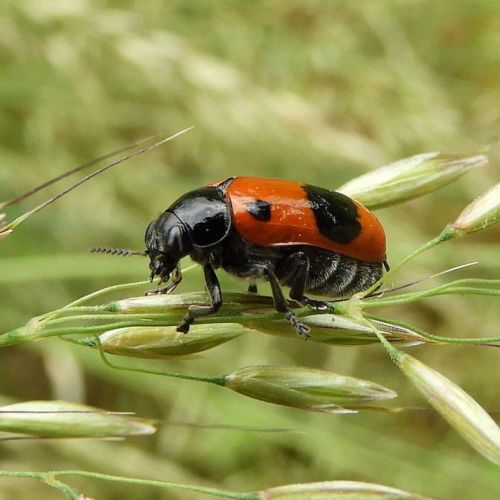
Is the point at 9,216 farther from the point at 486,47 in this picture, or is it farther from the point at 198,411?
the point at 486,47

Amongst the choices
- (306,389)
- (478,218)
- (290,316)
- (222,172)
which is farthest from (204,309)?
(222,172)

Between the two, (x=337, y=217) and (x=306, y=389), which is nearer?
(x=306, y=389)

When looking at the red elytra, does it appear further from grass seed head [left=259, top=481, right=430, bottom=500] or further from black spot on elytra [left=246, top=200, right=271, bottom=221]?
grass seed head [left=259, top=481, right=430, bottom=500]

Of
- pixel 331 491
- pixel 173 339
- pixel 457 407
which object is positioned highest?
pixel 173 339

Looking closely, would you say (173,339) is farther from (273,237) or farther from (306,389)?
(273,237)

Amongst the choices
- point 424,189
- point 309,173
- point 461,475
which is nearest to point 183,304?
point 424,189

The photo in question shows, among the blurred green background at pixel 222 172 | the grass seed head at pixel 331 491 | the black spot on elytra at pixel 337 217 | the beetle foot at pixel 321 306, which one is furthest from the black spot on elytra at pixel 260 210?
the blurred green background at pixel 222 172
